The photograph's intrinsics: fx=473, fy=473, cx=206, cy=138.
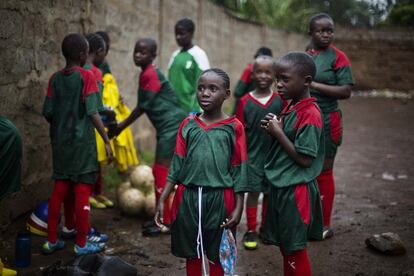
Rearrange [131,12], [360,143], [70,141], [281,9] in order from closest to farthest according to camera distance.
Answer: [70,141] < [131,12] < [360,143] < [281,9]

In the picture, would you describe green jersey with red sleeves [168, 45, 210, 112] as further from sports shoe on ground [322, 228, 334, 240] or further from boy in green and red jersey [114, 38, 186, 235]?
sports shoe on ground [322, 228, 334, 240]

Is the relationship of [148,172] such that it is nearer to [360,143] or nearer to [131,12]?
[131,12]

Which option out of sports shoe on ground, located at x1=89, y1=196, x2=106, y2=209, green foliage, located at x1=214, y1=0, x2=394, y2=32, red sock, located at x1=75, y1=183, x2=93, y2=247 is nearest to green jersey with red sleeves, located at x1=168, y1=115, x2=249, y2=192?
red sock, located at x1=75, y1=183, x2=93, y2=247

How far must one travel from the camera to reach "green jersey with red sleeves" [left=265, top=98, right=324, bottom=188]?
2840 mm

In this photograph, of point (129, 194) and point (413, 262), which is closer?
point (413, 262)

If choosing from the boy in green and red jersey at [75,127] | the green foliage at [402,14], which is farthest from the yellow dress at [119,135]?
the green foliage at [402,14]

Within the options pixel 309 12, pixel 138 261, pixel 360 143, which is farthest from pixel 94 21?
pixel 309 12

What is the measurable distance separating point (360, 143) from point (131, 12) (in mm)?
5604

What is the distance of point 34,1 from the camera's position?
4.50 m

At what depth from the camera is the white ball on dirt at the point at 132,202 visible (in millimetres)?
5082

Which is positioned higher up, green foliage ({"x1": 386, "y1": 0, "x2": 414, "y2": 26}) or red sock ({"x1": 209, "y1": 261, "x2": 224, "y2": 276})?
green foliage ({"x1": 386, "y1": 0, "x2": 414, "y2": 26})

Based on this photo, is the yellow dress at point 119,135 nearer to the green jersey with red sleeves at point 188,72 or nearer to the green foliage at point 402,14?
the green jersey with red sleeves at point 188,72

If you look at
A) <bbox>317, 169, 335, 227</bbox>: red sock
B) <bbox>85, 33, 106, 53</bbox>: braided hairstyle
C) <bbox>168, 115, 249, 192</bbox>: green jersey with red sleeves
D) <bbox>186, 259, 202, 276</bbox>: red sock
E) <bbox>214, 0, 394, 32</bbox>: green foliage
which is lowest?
<bbox>186, 259, 202, 276</bbox>: red sock

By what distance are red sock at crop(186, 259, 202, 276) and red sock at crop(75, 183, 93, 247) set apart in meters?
1.33
